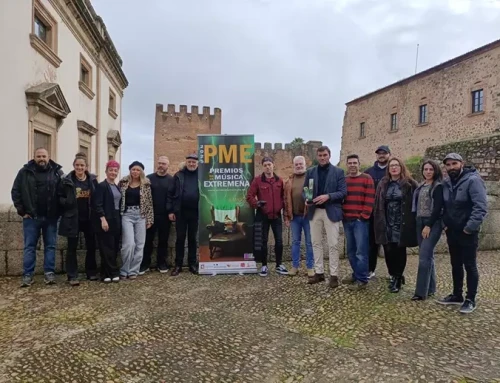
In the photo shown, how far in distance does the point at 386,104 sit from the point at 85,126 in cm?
2399

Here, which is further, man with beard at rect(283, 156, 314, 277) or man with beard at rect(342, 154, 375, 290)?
man with beard at rect(283, 156, 314, 277)

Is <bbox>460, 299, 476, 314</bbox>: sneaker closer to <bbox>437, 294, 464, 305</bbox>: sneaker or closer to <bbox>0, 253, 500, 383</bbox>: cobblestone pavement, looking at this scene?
<bbox>0, 253, 500, 383</bbox>: cobblestone pavement

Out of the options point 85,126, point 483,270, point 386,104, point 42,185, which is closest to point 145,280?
point 42,185

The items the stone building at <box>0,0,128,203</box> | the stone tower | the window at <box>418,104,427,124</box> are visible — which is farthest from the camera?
the stone tower

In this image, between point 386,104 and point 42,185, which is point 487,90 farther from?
point 42,185

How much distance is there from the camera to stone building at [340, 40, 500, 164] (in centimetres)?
2155

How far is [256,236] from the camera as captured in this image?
5910mm

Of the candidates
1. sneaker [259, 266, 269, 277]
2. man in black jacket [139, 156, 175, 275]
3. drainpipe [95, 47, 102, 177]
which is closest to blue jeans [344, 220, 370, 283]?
sneaker [259, 266, 269, 277]

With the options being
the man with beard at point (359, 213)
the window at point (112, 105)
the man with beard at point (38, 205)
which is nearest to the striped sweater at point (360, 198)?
the man with beard at point (359, 213)

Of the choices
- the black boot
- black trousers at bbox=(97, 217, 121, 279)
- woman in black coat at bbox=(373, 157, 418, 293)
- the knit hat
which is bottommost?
the black boot

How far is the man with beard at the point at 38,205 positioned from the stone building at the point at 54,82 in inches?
190

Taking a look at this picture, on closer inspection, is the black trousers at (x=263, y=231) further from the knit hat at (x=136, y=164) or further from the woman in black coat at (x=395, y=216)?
the knit hat at (x=136, y=164)

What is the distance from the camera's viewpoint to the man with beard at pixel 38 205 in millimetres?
4980

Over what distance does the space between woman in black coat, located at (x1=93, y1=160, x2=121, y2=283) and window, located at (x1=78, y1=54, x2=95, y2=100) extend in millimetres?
10123
